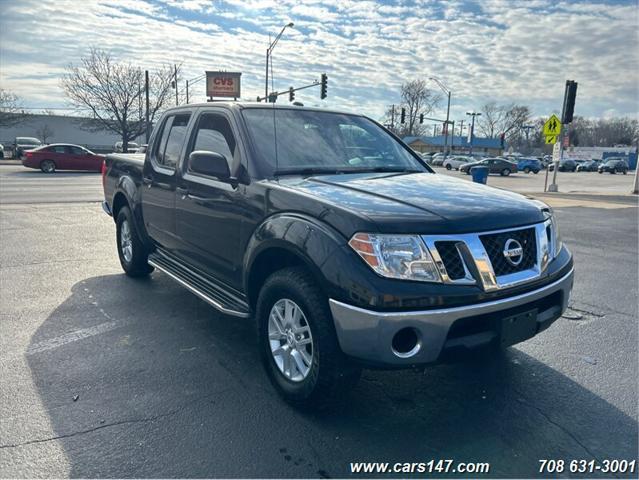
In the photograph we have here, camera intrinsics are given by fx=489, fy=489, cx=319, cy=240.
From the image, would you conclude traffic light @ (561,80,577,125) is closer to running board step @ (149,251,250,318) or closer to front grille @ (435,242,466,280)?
running board step @ (149,251,250,318)

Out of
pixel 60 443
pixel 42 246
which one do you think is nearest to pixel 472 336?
pixel 60 443

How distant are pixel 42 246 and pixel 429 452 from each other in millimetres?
7039

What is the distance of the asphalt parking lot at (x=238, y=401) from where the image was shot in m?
2.61

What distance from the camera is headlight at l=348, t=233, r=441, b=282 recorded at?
2557mm

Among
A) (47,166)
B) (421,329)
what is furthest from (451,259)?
(47,166)

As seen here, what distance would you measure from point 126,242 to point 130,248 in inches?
7.4

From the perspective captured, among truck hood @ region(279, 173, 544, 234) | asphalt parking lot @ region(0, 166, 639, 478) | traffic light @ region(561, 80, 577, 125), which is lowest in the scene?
asphalt parking lot @ region(0, 166, 639, 478)

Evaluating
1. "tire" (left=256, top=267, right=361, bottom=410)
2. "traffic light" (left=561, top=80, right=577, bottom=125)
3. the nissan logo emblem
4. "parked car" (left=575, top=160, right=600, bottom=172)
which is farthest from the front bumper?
"parked car" (left=575, top=160, right=600, bottom=172)

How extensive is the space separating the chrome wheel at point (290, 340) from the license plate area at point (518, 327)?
1.09 metres

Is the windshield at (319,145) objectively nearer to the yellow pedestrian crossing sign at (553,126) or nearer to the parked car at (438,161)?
the yellow pedestrian crossing sign at (553,126)

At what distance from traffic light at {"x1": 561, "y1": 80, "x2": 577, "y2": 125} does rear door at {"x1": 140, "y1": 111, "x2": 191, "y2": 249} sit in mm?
18551

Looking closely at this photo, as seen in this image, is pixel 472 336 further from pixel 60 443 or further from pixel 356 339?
pixel 60 443

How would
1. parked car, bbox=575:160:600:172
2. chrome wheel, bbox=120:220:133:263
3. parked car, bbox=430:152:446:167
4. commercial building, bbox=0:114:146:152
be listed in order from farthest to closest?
commercial building, bbox=0:114:146:152 < parked car, bbox=575:160:600:172 < parked car, bbox=430:152:446:167 < chrome wheel, bbox=120:220:133:263

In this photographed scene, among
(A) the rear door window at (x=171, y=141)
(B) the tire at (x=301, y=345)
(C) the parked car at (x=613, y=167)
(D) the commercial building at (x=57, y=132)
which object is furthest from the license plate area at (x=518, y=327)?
(D) the commercial building at (x=57, y=132)
